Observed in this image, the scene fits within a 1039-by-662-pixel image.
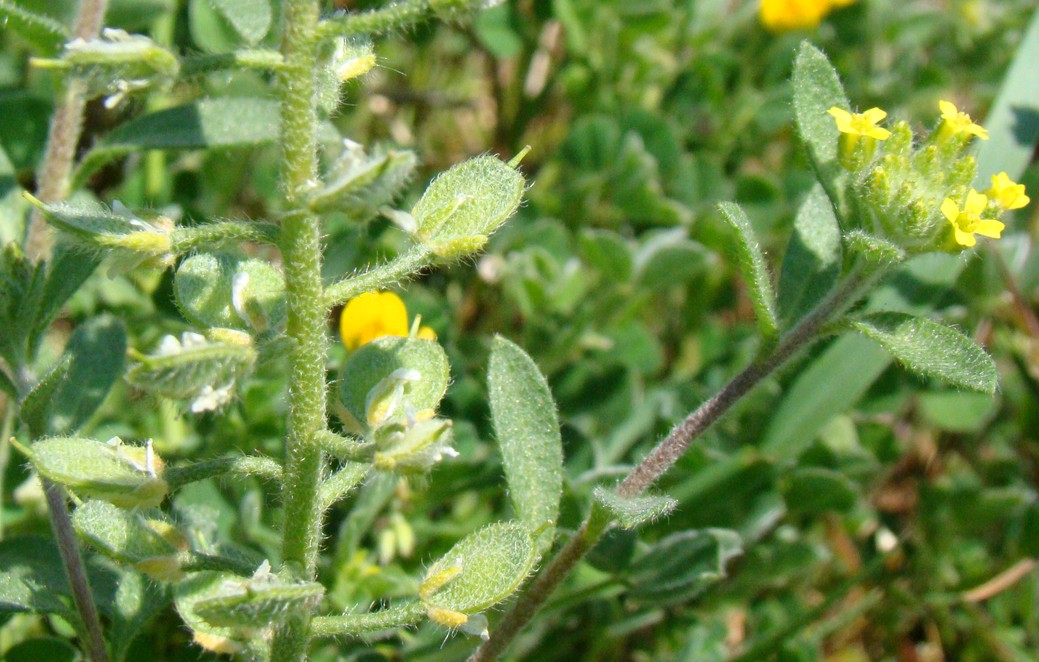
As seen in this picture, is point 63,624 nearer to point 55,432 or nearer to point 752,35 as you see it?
point 55,432

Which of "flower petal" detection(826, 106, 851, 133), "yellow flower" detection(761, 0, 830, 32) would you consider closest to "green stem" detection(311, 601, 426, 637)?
"flower petal" detection(826, 106, 851, 133)

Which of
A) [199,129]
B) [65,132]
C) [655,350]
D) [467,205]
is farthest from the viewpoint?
[655,350]

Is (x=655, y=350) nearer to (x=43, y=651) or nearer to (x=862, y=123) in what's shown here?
(x=862, y=123)

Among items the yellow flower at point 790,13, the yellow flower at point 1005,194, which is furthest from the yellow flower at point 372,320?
the yellow flower at point 790,13

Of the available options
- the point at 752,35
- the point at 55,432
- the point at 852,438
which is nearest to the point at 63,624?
the point at 55,432

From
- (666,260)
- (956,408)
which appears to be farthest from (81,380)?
(956,408)
